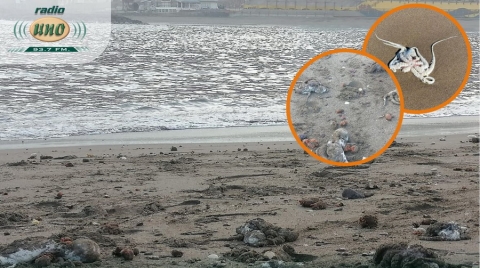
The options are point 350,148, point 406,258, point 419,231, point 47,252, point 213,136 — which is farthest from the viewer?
point 213,136

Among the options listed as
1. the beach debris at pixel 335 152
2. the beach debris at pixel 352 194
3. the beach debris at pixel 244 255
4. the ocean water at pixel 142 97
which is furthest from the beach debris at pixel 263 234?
the ocean water at pixel 142 97

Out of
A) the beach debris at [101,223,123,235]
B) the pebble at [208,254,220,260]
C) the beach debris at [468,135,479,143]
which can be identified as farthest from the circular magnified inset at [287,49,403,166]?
the beach debris at [468,135,479,143]

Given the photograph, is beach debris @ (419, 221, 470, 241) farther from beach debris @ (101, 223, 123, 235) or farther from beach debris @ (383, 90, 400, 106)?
Result: beach debris @ (383, 90, 400, 106)

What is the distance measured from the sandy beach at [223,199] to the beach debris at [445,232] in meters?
0.06

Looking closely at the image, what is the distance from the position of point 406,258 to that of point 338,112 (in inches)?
59.4

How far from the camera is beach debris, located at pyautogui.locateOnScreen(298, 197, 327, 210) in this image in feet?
13.5

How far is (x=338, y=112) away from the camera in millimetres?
1522

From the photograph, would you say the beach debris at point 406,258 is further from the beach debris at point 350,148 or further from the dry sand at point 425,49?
the dry sand at point 425,49

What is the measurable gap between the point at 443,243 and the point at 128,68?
1322cm

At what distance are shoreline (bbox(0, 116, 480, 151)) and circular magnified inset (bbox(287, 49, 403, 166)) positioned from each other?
542 cm

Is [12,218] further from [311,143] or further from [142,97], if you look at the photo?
[142,97]

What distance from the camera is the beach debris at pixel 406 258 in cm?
279

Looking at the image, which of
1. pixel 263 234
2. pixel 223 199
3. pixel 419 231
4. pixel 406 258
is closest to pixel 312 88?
pixel 406 258

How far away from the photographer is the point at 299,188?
4785 mm
